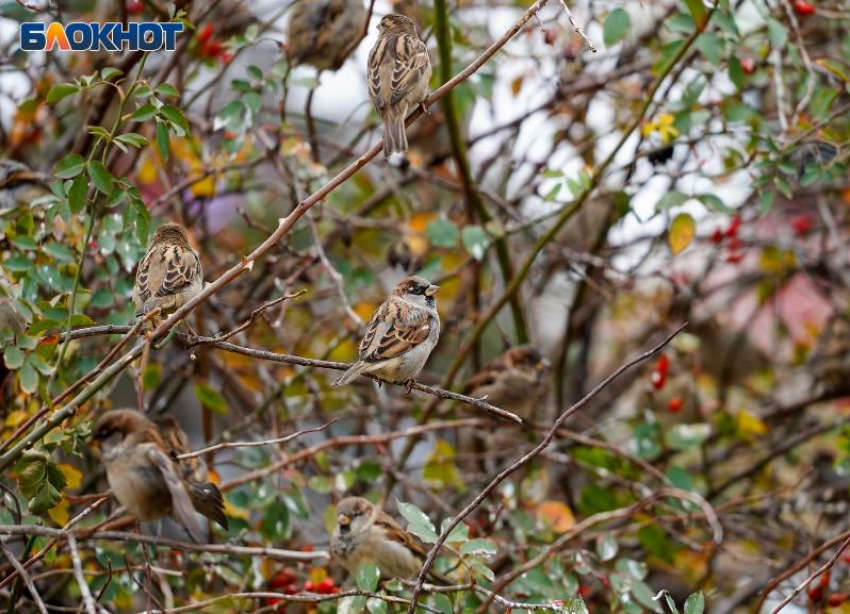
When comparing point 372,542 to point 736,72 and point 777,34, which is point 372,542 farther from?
point 777,34

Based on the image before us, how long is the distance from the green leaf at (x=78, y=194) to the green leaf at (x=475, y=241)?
1859 millimetres

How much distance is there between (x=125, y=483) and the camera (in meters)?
3.63

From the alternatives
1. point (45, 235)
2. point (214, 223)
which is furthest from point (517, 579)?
point (214, 223)

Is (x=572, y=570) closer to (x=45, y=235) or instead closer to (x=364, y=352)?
(x=364, y=352)

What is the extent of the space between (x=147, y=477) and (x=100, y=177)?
1.19 metres

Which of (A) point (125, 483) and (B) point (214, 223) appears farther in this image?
(B) point (214, 223)

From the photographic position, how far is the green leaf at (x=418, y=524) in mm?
2898

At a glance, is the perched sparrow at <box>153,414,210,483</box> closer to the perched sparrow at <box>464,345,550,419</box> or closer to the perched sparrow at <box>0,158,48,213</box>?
the perched sparrow at <box>0,158,48,213</box>

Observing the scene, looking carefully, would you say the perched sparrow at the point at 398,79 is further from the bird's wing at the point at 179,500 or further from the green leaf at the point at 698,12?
the bird's wing at the point at 179,500

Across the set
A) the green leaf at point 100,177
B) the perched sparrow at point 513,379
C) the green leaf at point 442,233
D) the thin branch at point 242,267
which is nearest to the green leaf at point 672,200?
the green leaf at point 442,233

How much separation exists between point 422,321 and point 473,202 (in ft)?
4.50

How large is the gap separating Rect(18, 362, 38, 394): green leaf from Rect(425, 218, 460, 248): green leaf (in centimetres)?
212

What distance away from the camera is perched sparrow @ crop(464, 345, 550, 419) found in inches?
215

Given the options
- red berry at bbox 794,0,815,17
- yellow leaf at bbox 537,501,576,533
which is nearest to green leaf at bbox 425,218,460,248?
yellow leaf at bbox 537,501,576,533
